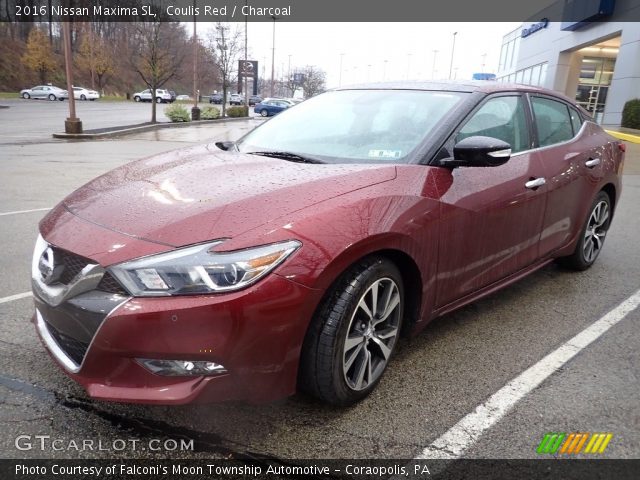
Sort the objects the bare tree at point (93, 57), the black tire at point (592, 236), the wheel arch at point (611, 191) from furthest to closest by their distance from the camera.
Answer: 1. the bare tree at point (93, 57)
2. the wheel arch at point (611, 191)
3. the black tire at point (592, 236)

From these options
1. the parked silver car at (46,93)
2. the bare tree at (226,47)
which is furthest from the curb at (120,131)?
the parked silver car at (46,93)

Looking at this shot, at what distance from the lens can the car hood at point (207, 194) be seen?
2109mm

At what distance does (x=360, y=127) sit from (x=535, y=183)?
124cm

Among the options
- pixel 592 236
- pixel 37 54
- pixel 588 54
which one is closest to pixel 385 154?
pixel 592 236

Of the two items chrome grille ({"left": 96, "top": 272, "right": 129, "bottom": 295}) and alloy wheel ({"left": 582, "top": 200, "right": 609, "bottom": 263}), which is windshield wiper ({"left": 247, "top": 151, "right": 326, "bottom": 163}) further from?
alloy wheel ({"left": 582, "top": 200, "right": 609, "bottom": 263})

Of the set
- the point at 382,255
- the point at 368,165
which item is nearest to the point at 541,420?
the point at 382,255

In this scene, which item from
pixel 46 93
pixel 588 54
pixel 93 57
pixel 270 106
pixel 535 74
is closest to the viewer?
pixel 588 54

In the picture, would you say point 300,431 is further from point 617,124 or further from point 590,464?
point 617,124

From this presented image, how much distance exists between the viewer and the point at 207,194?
7.78 ft

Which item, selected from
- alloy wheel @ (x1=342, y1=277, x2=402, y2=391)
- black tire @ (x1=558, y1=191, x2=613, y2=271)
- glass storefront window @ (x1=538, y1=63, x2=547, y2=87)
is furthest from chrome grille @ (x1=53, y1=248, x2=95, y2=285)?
glass storefront window @ (x1=538, y1=63, x2=547, y2=87)

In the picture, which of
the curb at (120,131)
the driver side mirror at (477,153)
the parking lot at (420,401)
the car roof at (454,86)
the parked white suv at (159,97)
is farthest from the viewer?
the parked white suv at (159,97)

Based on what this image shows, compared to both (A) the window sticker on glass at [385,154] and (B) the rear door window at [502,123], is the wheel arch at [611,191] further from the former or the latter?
(A) the window sticker on glass at [385,154]

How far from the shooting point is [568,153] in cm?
390

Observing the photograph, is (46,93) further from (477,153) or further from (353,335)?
(353,335)
